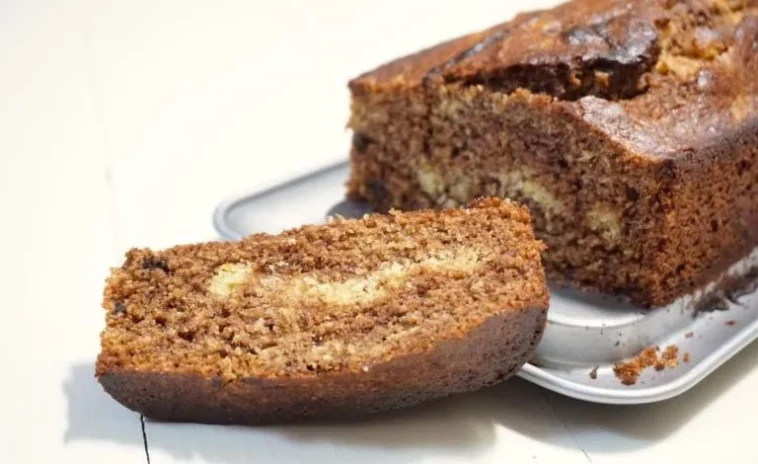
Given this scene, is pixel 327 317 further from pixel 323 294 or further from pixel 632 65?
pixel 632 65

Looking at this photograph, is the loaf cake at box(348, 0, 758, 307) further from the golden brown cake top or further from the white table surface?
the white table surface

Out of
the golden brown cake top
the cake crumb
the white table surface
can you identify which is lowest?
the cake crumb

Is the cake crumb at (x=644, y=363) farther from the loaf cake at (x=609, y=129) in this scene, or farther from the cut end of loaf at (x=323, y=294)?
the cut end of loaf at (x=323, y=294)

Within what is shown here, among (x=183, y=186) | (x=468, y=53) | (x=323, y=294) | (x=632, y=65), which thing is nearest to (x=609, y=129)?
(x=632, y=65)

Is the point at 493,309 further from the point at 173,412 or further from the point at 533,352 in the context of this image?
the point at 173,412

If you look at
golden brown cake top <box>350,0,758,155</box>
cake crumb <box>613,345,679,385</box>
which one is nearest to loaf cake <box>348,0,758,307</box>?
golden brown cake top <box>350,0,758,155</box>

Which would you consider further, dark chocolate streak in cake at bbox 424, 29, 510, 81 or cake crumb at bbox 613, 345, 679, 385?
dark chocolate streak in cake at bbox 424, 29, 510, 81
